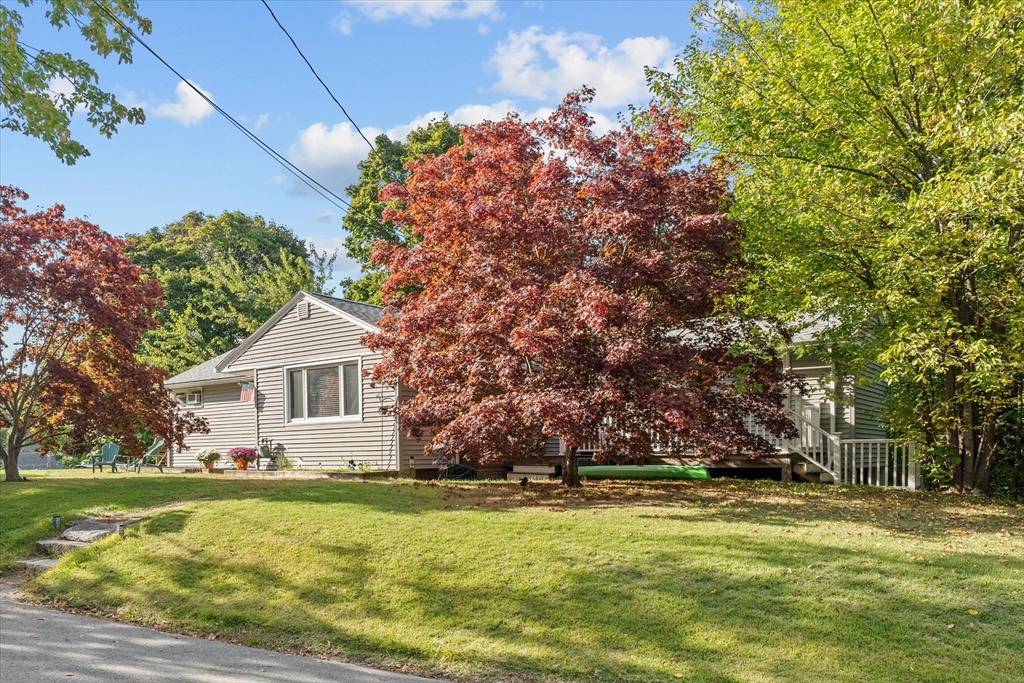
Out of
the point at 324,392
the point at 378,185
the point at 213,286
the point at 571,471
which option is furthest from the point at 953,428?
the point at 213,286

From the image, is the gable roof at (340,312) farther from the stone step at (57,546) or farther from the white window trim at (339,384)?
the stone step at (57,546)

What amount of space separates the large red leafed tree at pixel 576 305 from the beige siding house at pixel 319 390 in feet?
14.2

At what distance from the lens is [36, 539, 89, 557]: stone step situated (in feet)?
30.2

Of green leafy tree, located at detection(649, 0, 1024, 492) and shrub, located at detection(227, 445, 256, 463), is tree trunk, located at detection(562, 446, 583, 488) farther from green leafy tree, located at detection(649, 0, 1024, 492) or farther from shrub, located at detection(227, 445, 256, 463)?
shrub, located at detection(227, 445, 256, 463)

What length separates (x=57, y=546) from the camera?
9.34 meters

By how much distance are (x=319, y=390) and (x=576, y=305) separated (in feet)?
33.3

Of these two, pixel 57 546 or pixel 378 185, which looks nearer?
pixel 57 546

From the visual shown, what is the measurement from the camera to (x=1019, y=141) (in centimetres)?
902

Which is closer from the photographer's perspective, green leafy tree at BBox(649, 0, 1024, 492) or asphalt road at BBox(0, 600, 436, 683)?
asphalt road at BBox(0, 600, 436, 683)

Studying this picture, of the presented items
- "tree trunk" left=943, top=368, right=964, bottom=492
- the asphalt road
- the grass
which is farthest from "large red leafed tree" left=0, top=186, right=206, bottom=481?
"tree trunk" left=943, top=368, right=964, bottom=492

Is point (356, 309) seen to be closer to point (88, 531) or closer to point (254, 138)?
point (254, 138)

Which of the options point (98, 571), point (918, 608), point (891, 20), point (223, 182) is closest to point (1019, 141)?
point (891, 20)

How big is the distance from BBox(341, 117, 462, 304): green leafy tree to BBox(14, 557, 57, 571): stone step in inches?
823

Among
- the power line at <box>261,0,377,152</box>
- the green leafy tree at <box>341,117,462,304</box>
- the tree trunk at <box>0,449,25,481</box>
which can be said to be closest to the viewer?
the power line at <box>261,0,377,152</box>
